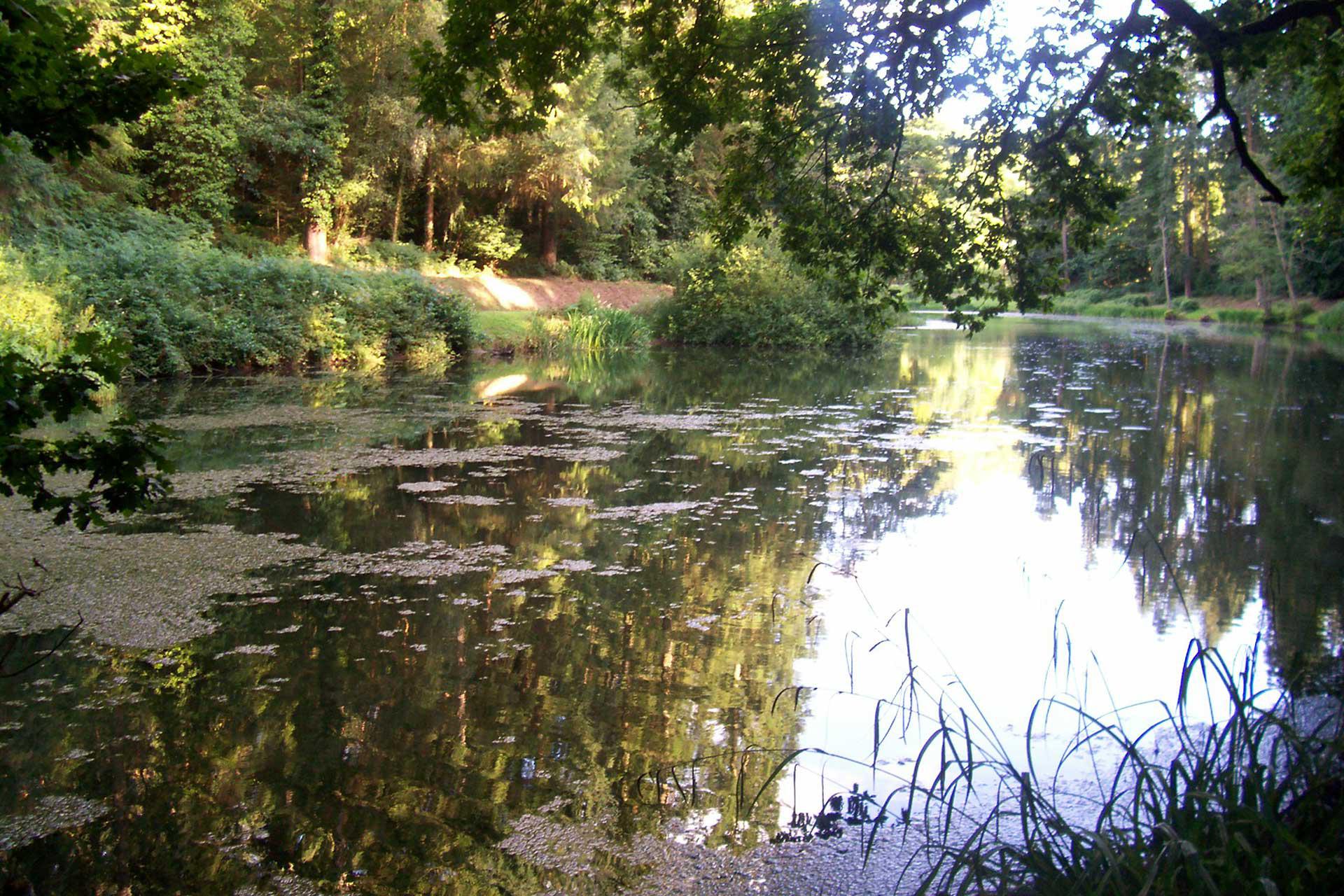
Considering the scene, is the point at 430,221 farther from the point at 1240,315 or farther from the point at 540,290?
the point at 1240,315

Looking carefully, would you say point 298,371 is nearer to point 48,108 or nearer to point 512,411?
point 512,411

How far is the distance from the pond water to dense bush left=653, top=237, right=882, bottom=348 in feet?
50.6

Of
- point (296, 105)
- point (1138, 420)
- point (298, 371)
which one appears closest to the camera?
point (1138, 420)

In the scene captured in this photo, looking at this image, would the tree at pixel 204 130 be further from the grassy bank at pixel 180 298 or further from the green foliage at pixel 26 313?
the green foliage at pixel 26 313

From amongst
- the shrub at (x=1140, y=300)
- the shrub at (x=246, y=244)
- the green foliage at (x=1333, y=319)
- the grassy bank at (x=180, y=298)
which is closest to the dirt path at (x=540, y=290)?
the shrub at (x=246, y=244)

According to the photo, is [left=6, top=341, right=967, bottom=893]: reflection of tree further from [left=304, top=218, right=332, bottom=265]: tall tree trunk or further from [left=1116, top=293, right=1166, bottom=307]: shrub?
[left=1116, top=293, right=1166, bottom=307]: shrub

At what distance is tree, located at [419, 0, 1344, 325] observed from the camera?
7.34 m

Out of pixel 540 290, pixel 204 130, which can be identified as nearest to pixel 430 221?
pixel 540 290

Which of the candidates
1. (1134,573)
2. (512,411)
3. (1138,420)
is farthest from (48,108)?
(1138,420)

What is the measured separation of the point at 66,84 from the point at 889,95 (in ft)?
18.5

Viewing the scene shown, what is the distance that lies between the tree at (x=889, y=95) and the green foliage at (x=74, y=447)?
4243 millimetres

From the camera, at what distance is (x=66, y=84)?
3369 millimetres

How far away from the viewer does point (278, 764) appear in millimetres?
4191

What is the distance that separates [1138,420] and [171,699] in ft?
42.6
